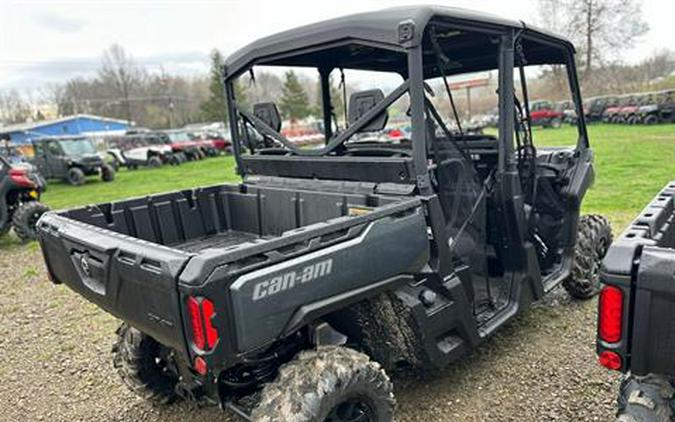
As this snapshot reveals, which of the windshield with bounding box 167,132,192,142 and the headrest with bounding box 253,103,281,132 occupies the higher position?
the headrest with bounding box 253,103,281,132

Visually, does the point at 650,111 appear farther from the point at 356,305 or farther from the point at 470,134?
the point at 356,305

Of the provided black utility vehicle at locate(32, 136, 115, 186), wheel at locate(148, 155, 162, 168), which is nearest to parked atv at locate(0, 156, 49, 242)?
black utility vehicle at locate(32, 136, 115, 186)

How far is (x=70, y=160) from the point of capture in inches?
739

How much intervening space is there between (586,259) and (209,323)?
3610mm

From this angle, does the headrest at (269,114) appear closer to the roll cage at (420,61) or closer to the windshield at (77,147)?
the roll cage at (420,61)

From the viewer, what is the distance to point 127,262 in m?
2.22

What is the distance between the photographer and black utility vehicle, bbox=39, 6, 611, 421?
2.12 metres

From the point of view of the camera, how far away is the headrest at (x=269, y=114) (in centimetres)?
372

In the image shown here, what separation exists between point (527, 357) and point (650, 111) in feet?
88.9

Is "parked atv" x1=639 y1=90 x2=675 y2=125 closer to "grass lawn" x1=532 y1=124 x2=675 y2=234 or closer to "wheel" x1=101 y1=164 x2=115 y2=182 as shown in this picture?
"grass lawn" x1=532 y1=124 x2=675 y2=234

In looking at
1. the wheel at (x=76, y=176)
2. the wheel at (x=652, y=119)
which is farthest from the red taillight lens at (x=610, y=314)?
the wheel at (x=652, y=119)

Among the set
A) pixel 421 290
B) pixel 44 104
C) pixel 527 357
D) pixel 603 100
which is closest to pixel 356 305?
pixel 421 290

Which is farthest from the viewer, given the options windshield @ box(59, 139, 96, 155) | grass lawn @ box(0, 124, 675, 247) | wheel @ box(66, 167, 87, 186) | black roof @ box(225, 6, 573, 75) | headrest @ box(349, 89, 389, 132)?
windshield @ box(59, 139, 96, 155)

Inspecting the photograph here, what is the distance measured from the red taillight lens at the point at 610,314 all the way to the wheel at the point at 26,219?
9.43m
